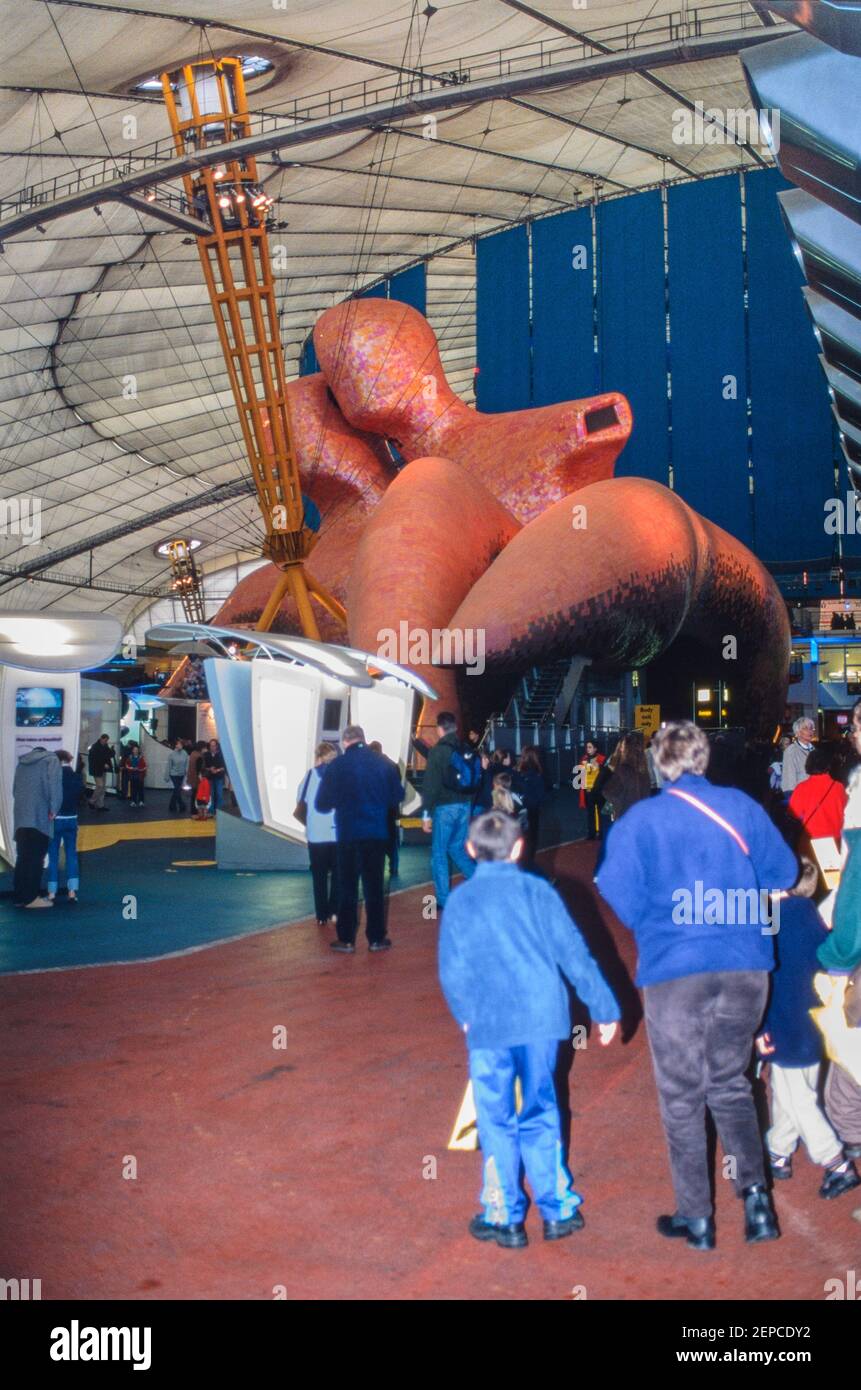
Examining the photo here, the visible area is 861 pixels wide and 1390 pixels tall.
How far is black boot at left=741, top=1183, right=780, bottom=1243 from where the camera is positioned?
3.94 m

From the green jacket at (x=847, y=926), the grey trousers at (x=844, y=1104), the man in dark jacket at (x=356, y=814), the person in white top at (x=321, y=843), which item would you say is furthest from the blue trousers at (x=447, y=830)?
the green jacket at (x=847, y=926)

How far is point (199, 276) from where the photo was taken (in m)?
36.5

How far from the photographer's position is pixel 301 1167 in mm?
4660

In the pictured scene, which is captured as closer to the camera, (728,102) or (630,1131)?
(630,1131)

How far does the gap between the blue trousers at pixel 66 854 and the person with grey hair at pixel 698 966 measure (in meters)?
8.73

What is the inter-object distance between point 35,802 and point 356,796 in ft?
12.1

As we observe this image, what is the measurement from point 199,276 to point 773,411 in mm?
17077

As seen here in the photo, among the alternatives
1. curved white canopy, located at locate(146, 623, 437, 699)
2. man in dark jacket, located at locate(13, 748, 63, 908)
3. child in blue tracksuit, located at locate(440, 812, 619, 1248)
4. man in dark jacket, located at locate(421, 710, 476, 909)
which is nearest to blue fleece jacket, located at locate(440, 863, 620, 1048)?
child in blue tracksuit, located at locate(440, 812, 619, 1248)

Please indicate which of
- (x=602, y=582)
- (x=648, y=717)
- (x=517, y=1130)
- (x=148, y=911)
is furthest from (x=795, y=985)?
(x=648, y=717)

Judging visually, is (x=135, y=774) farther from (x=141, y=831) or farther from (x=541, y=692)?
(x=541, y=692)

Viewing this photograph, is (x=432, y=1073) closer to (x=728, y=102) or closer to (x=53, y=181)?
(x=53, y=181)

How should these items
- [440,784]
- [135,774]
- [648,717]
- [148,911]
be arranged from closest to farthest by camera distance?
[440,784]
[148,911]
[648,717]
[135,774]

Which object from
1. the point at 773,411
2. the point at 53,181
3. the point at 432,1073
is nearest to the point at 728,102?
the point at 773,411
